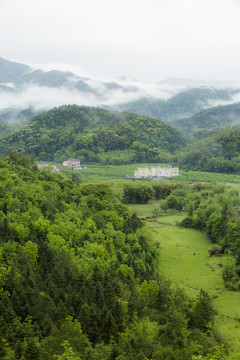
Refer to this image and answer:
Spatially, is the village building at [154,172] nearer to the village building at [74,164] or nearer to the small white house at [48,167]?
the village building at [74,164]

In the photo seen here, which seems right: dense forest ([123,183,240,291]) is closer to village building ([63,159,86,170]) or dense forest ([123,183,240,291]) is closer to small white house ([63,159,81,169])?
village building ([63,159,86,170])

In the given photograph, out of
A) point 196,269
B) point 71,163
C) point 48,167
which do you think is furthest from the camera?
point 71,163

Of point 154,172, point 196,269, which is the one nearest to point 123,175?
point 154,172

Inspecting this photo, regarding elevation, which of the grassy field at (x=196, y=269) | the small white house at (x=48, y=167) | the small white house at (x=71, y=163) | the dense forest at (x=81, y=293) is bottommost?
the grassy field at (x=196, y=269)

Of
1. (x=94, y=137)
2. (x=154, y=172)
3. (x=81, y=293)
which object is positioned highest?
(x=94, y=137)

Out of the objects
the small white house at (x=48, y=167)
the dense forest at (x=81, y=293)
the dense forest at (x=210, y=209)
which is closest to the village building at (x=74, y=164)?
the small white house at (x=48, y=167)

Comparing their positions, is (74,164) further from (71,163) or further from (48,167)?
(48,167)

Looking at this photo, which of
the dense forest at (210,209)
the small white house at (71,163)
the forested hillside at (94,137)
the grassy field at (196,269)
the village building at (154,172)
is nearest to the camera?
the grassy field at (196,269)
